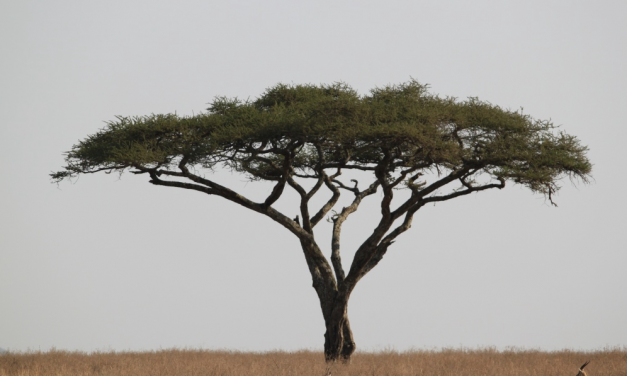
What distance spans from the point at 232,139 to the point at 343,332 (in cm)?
637

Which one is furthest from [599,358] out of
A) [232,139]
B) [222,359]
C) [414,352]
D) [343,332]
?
[232,139]

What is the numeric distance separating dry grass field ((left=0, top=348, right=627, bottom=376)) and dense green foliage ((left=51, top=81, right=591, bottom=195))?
4.95m

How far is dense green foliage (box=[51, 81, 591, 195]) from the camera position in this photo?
1952 centimetres

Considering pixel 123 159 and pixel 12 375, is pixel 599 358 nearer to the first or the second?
pixel 123 159

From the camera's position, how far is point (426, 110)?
2016cm

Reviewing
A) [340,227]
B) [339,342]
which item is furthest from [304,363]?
[340,227]

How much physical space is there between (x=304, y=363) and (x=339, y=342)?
1.62m

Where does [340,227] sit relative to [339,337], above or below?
above

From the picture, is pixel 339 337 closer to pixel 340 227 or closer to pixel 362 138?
pixel 340 227

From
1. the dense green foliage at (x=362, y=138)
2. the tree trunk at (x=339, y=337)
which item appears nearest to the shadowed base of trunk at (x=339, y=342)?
the tree trunk at (x=339, y=337)

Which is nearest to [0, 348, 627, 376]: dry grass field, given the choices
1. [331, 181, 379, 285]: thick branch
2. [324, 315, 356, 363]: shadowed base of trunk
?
[324, 315, 356, 363]: shadowed base of trunk

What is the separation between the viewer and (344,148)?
2095cm

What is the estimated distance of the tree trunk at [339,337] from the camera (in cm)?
2130

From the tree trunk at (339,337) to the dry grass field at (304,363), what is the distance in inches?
13.9
